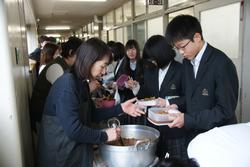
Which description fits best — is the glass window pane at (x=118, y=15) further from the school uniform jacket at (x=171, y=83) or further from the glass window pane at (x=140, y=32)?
the school uniform jacket at (x=171, y=83)

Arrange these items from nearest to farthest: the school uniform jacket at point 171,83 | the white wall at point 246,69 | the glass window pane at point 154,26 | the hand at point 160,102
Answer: the hand at point 160,102, the school uniform jacket at point 171,83, the white wall at point 246,69, the glass window pane at point 154,26

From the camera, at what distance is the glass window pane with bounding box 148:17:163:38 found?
4868 mm

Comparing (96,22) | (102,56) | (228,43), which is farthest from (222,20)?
(96,22)

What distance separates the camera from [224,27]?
120 inches

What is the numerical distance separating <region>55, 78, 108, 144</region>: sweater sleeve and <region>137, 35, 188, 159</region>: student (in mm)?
639

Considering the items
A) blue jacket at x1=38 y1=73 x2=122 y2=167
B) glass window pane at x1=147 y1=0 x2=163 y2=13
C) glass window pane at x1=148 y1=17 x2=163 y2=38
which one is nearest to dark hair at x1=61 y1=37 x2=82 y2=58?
blue jacket at x1=38 y1=73 x2=122 y2=167

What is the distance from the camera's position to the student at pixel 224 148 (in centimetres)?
69

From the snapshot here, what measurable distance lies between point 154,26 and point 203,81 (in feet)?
13.1

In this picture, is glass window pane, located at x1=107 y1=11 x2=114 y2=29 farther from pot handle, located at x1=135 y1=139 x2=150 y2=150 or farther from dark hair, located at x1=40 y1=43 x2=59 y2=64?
pot handle, located at x1=135 y1=139 x2=150 y2=150

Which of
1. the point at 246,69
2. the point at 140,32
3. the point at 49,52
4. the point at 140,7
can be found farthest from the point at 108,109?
the point at 140,7

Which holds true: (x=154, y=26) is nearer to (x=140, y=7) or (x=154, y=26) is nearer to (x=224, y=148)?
(x=140, y=7)

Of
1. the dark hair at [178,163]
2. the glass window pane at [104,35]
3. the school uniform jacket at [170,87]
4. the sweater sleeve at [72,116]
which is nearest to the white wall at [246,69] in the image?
the school uniform jacket at [170,87]

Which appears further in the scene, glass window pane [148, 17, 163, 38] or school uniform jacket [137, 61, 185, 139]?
glass window pane [148, 17, 163, 38]

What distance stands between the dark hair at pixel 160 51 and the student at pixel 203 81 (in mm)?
470
